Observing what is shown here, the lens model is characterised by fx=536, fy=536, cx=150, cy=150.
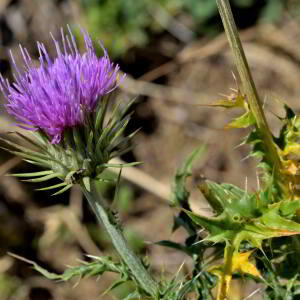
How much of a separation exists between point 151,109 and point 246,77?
3.71 metres

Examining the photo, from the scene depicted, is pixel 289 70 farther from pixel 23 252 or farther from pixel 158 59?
pixel 23 252

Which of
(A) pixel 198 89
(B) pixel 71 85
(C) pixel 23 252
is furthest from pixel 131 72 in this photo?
(B) pixel 71 85

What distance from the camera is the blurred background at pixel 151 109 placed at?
4.32 meters

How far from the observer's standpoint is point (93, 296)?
421 centimetres

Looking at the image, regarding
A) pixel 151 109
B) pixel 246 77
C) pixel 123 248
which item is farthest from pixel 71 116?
pixel 151 109

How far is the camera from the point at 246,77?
1662mm

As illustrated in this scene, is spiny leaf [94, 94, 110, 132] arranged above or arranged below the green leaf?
above

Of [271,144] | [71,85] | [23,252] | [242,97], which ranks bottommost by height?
[23,252]

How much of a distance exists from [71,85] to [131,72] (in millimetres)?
3680

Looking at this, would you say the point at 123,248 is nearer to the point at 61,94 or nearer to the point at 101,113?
the point at 101,113

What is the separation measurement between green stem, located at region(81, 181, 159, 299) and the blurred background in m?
1.79

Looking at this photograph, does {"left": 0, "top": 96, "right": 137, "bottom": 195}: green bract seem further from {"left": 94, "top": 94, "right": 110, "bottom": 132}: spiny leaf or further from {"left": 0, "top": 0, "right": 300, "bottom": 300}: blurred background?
{"left": 0, "top": 0, "right": 300, "bottom": 300}: blurred background

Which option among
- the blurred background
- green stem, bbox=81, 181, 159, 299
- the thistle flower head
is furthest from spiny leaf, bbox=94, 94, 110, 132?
the blurred background

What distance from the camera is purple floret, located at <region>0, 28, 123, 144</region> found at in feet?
6.11
